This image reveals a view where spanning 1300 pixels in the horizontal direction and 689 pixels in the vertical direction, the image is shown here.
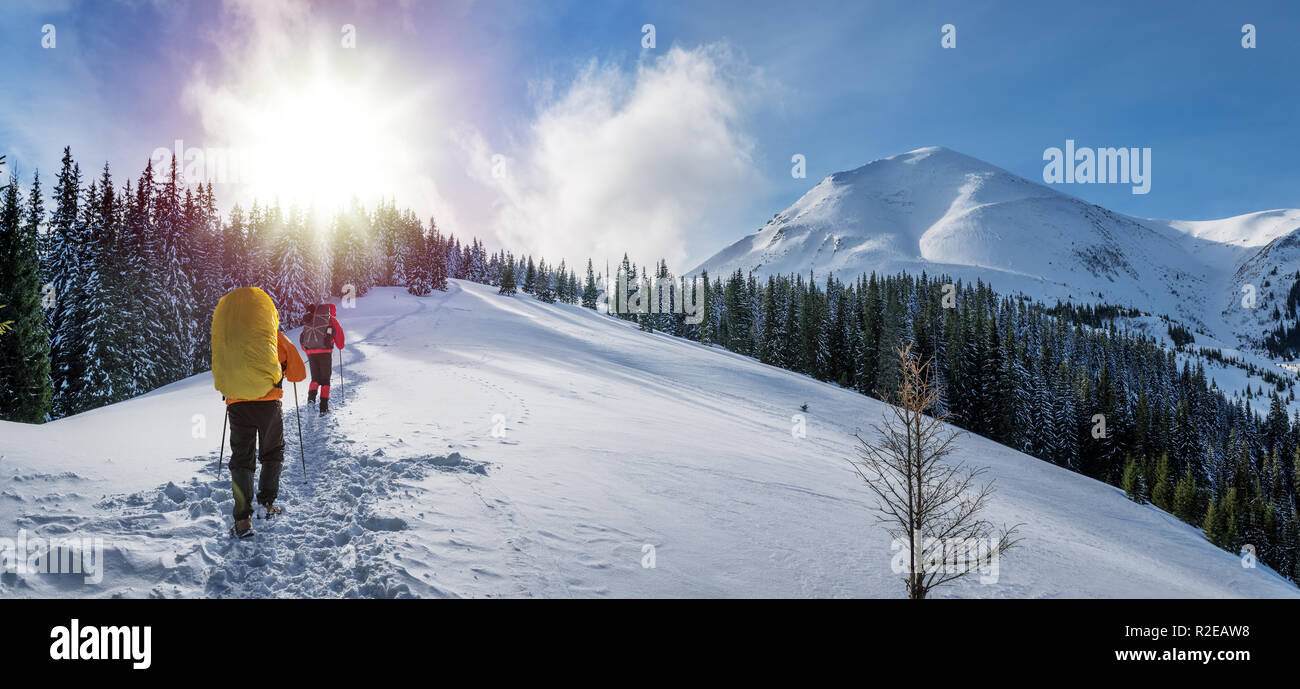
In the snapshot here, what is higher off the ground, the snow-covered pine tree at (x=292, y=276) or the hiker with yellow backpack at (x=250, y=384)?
the snow-covered pine tree at (x=292, y=276)

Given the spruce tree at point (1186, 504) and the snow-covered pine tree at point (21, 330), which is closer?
the snow-covered pine tree at point (21, 330)

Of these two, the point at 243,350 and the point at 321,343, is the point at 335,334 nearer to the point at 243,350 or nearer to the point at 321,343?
the point at 321,343

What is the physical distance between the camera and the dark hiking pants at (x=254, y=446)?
5789 millimetres

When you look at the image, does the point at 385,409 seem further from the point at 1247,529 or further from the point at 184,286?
the point at 1247,529

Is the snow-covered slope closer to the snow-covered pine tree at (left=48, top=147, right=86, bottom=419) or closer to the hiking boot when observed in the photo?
the hiking boot

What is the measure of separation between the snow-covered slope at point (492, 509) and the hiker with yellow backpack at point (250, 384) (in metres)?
0.63

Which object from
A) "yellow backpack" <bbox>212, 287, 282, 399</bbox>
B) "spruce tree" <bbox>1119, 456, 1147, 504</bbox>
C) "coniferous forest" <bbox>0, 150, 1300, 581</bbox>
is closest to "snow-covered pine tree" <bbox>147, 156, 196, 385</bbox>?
"coniferous forest" <bbox>0, 150, 1300, 581</bbox>

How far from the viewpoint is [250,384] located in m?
6.05

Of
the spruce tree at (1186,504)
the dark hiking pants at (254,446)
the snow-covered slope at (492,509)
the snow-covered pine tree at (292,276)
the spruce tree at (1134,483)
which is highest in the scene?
the snow-covered pine tree at (292,276)

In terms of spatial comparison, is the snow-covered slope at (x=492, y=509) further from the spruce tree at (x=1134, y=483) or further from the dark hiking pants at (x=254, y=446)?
the spruce tree at (x=1134, y=483)

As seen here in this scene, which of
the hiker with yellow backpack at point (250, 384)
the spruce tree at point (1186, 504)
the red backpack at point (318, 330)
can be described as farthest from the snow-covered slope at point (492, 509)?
the spruce tree at point (1186, 504)
